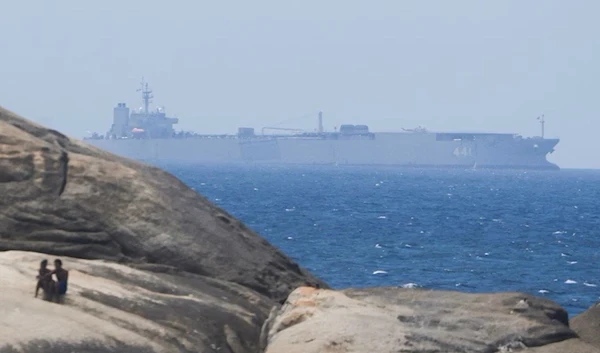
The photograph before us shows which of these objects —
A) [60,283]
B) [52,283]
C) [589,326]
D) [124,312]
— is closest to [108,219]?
[124,312]

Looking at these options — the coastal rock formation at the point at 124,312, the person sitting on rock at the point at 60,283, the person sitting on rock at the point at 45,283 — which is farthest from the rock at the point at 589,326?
the person sitting on rock at the point at 45,283

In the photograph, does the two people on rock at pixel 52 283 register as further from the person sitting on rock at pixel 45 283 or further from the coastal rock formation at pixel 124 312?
the coastal rock formation at pixel 124 312

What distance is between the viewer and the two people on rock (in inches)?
617

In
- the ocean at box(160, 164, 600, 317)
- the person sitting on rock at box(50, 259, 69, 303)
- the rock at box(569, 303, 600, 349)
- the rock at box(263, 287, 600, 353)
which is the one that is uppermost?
the person sitting on rock at box(50, 259, 69, 303)

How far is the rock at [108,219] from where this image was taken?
1878cm

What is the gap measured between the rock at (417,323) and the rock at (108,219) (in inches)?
94.7

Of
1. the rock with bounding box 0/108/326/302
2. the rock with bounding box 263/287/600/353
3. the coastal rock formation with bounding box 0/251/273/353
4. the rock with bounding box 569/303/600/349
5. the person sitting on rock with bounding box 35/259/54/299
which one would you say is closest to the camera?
the coastal rock formation with bounding box 0/251/273/353

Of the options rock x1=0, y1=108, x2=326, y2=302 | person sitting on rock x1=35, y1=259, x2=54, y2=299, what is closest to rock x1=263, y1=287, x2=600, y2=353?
rock x1=0, y1=108, x2=326, y2=302

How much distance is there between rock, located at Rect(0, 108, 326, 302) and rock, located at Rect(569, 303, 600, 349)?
4788 millimetres

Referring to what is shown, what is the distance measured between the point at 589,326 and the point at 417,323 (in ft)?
10.2

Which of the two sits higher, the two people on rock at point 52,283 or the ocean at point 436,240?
the two people on rock at point 52,283

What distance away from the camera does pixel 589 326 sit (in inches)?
717

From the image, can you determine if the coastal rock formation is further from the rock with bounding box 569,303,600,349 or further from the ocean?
the ocean

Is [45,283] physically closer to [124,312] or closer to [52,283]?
[52,283]
